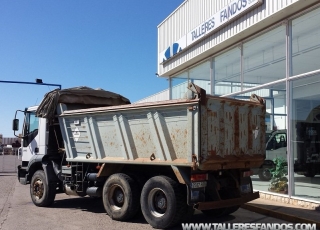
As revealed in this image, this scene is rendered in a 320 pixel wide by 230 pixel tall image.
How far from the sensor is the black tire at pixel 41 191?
379 inches

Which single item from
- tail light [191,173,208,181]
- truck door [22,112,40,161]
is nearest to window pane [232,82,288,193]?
tail light [191,173,208,181]

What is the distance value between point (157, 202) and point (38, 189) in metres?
4.31

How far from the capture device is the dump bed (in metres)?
6.71

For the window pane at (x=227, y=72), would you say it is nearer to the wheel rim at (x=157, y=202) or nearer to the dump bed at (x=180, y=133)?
the dump bed at (x=180, y=133)

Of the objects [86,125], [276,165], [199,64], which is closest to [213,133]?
[86,125]

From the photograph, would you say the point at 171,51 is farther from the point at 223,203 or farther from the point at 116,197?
the point at 223,203

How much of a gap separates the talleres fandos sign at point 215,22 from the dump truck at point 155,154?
3596 mm

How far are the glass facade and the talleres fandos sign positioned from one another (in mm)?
922

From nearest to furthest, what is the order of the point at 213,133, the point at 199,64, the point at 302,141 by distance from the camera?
the point at 213,133 < the point at 302,141 < the point at 199,64

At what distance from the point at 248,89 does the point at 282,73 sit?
4.92 feet

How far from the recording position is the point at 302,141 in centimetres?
956

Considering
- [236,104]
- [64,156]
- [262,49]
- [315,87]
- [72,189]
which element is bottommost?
[72,189]

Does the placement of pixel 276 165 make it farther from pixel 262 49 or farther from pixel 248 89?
pixel 262 49

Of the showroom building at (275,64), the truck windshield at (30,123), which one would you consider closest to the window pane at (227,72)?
the showroom building at (275,64)
